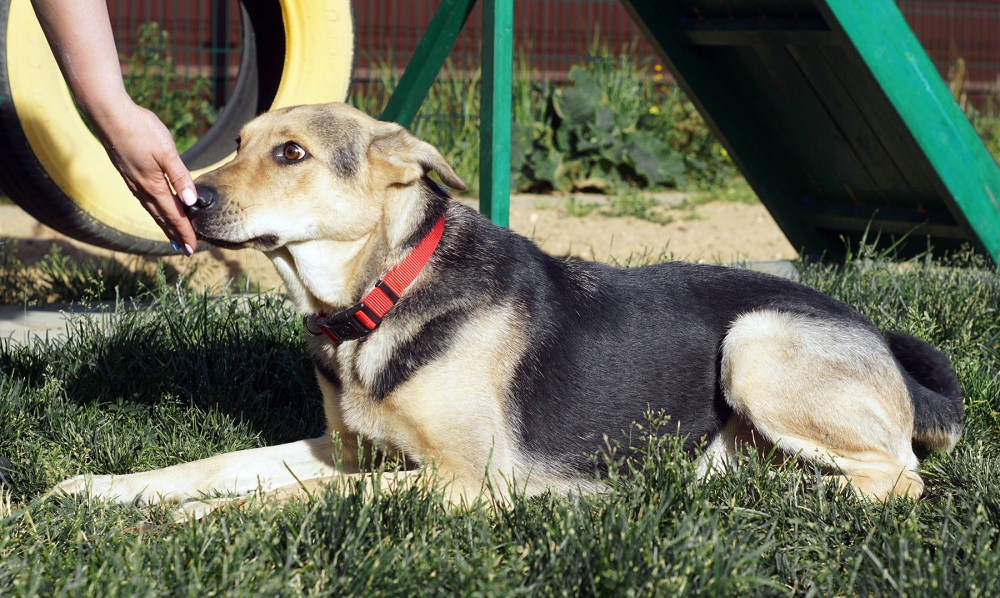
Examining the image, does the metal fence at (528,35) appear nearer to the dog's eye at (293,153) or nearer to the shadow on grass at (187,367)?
the shadow on grass at (187,367)

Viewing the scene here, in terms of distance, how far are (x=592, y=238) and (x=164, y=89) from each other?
4.75 meters

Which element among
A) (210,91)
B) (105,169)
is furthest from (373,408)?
(210,91)

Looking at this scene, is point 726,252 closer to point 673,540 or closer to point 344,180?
point 344,180

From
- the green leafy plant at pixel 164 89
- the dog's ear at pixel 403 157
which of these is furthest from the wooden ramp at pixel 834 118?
the green leafy plant at pixel 164 89

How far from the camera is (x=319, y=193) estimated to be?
2.86 m

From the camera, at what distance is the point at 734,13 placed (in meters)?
5.26

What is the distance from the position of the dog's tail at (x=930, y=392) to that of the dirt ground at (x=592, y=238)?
2.65m

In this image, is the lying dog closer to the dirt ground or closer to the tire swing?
the tire swing

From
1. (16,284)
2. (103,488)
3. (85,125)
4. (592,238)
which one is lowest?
(592,238)

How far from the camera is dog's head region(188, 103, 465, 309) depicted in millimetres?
2771

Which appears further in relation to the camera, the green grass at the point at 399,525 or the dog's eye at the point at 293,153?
the dog's eye at the point at 293,153

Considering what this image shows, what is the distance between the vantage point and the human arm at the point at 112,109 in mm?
2709

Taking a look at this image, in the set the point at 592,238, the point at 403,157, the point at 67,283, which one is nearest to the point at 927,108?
the point at 403,157

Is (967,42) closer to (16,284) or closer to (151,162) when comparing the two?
(16,284)
